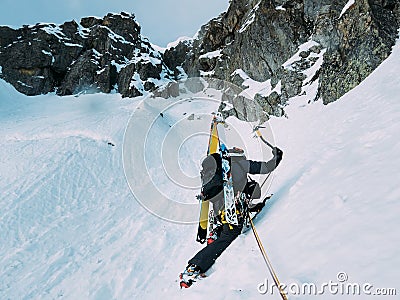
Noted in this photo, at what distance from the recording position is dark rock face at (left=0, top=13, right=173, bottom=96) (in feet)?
156

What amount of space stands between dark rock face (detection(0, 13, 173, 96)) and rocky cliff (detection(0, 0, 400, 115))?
0.58 ft

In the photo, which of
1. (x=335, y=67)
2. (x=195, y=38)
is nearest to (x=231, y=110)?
(x=335, y=67)

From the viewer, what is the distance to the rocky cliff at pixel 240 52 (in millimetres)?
11578

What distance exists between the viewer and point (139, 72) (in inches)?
1895

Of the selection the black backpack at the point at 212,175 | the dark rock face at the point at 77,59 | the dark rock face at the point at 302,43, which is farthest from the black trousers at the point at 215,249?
the dark rock face at the point at 77,59

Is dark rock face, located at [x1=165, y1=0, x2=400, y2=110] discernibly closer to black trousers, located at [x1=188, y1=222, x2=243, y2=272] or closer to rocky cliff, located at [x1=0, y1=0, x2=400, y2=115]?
rocky cliff, located at [x1=0, y1=0, x2=400, y2=115]

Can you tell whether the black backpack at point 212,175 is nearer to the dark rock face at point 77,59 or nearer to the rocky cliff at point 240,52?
the rocky cliff at point 240,52

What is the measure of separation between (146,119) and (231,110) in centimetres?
1039

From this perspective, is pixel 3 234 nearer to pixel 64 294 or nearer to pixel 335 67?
pixel 64 294

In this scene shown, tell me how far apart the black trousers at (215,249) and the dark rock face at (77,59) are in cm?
4341

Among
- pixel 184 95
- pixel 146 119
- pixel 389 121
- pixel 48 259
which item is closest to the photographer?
pixel 389 121

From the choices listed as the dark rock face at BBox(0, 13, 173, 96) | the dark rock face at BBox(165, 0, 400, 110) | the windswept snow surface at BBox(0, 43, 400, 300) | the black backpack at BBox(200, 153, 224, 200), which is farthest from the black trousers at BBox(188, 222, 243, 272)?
the dark rock face at BBox(0, 13, 173, 96)

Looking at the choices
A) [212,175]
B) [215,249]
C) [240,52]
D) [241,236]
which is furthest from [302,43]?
[215,249]

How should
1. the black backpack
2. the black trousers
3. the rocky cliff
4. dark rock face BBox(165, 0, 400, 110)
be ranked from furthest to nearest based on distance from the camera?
1. the rocky cliff
2. dark rock face BBox(165, 0, 400, 110)
3. the black backpack
4. the black trousers
